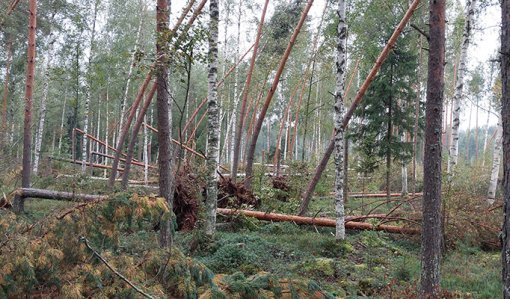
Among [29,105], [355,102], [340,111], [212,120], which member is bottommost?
[212,120]

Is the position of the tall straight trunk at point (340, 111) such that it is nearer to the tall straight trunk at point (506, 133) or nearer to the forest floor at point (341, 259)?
the forest floor at point (341, 259)

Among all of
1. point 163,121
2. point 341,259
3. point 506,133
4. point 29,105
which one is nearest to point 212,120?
point 163,121

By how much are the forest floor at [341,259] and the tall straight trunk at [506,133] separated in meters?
2.34

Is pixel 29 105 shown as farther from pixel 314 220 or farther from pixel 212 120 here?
pixel 314 220

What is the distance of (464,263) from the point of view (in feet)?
24.1

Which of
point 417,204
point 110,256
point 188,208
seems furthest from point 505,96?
point 417,204

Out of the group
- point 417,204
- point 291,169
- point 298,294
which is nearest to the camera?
point 298,294

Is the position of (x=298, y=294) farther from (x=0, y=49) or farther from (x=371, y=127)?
(x=0, y=49)

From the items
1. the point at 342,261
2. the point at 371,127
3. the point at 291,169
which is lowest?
the point at 342,261

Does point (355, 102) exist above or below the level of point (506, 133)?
above

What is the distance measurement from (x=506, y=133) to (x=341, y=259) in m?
5.14

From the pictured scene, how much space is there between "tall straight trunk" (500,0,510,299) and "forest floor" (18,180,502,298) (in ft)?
7.67

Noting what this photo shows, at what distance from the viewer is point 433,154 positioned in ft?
17.4

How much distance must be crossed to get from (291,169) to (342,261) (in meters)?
6.94
